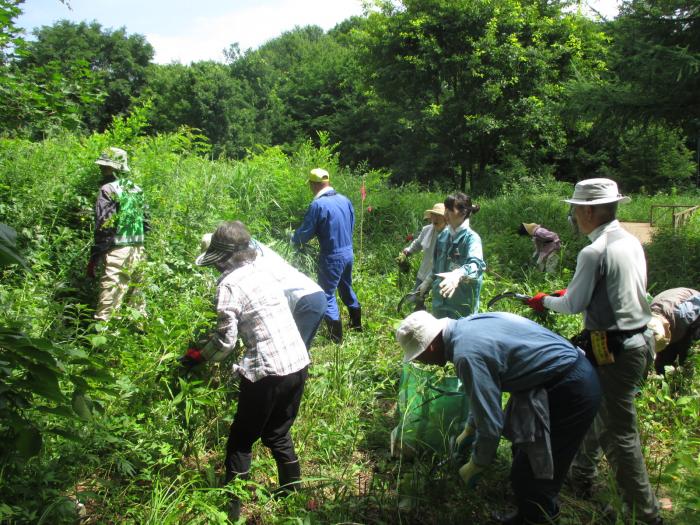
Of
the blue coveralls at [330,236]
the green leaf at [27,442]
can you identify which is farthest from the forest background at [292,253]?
the blue coveralls at [330,236]

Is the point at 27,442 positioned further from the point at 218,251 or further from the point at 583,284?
the point at 583,284

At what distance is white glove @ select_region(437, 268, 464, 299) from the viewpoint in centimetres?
366

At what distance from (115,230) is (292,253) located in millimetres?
1706

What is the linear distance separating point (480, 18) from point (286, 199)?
13.2 metres

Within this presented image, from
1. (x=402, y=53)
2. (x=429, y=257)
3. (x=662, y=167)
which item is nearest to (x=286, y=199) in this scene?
(x=429, y=257)

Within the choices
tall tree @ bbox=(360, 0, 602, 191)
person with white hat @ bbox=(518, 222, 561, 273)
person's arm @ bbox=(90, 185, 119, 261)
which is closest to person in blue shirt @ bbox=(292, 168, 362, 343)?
person's arm @ bbox=(90, 185, 119, 261)

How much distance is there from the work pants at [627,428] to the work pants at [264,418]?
163cm

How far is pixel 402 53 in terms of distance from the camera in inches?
731

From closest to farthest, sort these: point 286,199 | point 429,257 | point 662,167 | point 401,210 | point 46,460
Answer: point 46,460 < point 429,257 < point 286,199 < point 401,210 < point 662,167

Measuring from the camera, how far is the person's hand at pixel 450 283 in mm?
3656

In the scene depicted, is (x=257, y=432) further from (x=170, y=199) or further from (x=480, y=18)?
(x=480, y=18)

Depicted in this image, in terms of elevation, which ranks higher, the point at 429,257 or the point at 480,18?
the point at 480,18

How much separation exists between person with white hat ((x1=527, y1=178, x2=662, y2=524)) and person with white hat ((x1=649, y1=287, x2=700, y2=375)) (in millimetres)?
941

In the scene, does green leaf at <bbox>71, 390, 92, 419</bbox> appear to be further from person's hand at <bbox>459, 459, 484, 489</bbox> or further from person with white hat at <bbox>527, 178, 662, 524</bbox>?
person with white hat at <bbox>527, 178, 662, 524</bbox>
